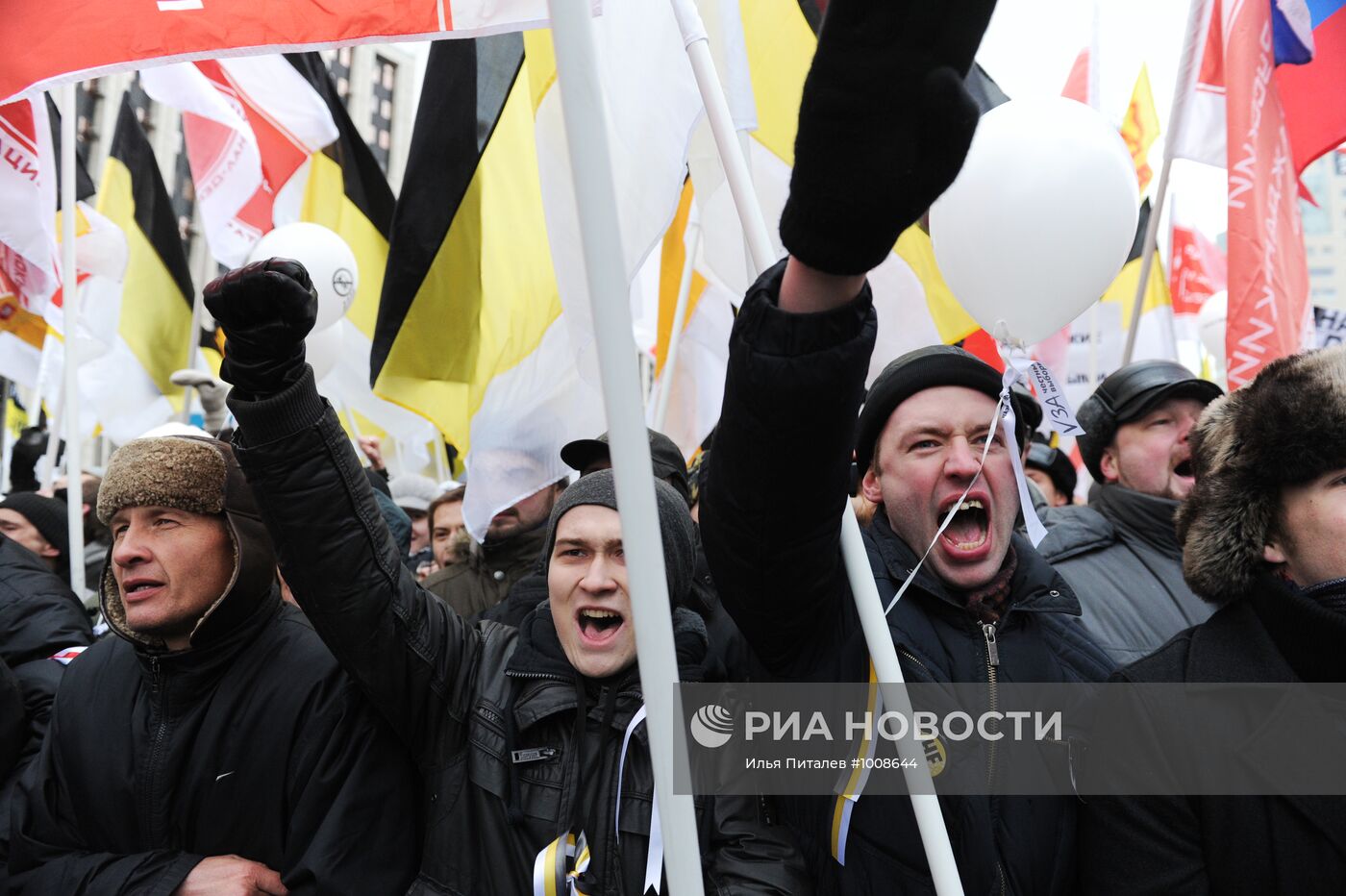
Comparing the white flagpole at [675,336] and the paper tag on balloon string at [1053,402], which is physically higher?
the white flagpole at [675,336]

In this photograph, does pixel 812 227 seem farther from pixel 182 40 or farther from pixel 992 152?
pixel 182 40

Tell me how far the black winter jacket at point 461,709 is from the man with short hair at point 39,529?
333 cm

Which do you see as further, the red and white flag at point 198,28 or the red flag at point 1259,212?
the red flag at point 1259,212

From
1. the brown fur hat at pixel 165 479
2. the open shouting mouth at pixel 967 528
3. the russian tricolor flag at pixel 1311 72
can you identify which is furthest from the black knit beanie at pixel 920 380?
the russian tricolor flag at pixel 1311 72

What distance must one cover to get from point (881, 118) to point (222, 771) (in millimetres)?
1963

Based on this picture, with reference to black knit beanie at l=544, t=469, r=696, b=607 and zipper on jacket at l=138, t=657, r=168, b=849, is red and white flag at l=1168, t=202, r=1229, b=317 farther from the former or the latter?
zipper on jacket at l=138, t=657, r=168, b=849

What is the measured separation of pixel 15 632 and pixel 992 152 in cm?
288

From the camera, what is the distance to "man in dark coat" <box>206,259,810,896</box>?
211cm

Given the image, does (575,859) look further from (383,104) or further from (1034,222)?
(383,104)

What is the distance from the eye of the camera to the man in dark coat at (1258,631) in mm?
1928

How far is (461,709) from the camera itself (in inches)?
93.0

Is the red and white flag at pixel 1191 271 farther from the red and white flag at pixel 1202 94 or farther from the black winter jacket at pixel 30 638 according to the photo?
the black winter jacket at pixel 30 638

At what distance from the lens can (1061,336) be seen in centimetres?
777

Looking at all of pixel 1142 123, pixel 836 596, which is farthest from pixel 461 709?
pixel 1142 123
